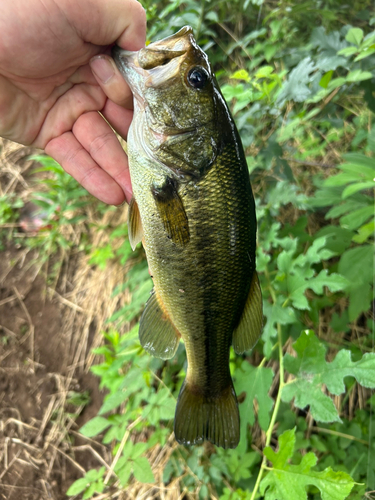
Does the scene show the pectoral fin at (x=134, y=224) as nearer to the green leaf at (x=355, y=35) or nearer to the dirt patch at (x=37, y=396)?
the green leaf at (x=355, y=35)

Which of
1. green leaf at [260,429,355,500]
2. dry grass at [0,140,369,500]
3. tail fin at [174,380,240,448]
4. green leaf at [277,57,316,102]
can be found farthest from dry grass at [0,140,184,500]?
green leaf at [277,57,316,102]

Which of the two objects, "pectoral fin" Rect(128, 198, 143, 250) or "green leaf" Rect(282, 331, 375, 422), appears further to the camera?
"pectoral fin" Rect(128, 198, 143, 250)

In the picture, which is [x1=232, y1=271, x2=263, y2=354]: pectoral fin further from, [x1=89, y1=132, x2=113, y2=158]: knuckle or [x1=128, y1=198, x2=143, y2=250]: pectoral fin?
[x1=89, y1=132, x2=113, y2=158]: knuckle

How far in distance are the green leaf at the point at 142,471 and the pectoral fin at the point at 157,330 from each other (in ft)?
1.90

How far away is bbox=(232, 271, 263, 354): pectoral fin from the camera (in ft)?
5.01

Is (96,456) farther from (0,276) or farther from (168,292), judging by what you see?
(0,276)

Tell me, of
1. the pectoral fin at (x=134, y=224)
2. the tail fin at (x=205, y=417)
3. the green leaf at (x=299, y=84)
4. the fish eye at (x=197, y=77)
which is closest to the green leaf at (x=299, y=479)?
the tail fin at (x=205, y=417)

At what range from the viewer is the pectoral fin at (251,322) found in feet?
5.01

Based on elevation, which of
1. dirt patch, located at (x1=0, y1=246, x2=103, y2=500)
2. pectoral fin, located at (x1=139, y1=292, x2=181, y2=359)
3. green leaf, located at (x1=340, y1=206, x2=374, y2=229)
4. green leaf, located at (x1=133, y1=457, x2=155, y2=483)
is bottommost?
dirt patch, located at (x1=0, y1=246, x2=103, y2=500)

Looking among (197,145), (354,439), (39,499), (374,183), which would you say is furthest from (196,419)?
(39,499)

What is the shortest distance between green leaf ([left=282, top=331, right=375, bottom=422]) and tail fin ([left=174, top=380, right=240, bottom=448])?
325 millimetres

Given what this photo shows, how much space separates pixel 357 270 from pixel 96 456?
261cm

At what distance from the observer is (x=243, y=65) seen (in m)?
3.68

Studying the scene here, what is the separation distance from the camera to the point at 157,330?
1.66 m
